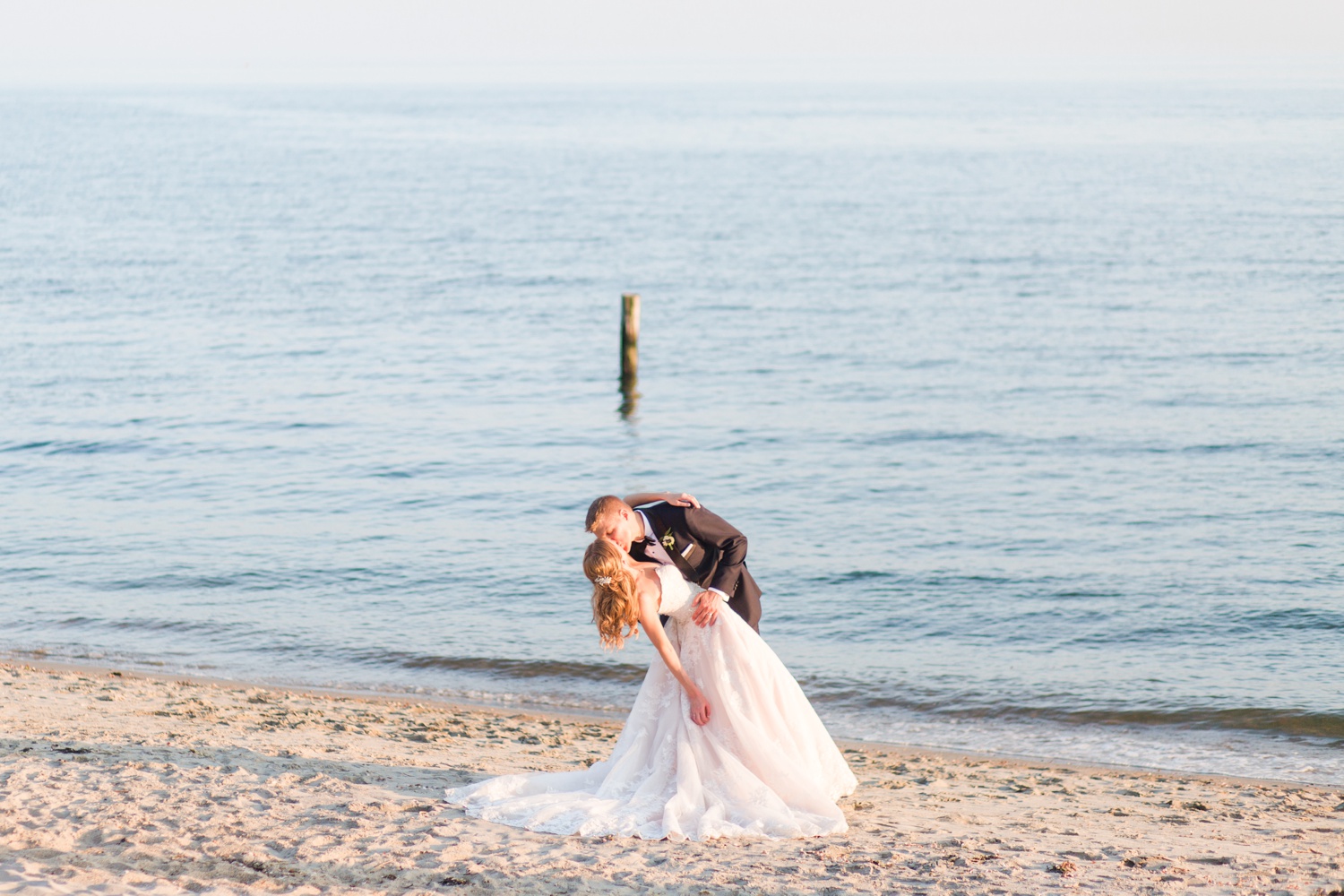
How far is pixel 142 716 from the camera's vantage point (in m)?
9.60

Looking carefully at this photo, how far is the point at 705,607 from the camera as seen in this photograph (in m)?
6.67

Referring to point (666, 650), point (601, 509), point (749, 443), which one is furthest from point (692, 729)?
point (749, 443)

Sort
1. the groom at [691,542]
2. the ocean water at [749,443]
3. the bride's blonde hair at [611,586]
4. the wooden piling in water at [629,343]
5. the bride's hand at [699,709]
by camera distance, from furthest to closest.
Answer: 1. the wooden piling in water at [629,343]
2. the ocean water at [749,443]
3. the bride's hand at [699,709]
4. the groom at [691,542]
5. the bride's blonde hair at [611,586]

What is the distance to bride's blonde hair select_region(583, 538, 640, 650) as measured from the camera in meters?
6.22

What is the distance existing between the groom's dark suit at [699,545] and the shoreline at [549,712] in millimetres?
4032

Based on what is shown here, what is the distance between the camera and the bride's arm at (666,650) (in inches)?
251

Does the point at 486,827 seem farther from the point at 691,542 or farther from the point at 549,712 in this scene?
the point at 549,712

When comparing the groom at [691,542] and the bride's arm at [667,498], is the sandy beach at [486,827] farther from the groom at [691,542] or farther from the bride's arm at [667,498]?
the bride's arm at [667,498]

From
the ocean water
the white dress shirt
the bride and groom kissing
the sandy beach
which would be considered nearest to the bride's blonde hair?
the bride and groom kissing

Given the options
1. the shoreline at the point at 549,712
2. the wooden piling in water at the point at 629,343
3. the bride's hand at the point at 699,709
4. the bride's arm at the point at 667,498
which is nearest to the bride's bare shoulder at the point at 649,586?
the bride's arm at the point at 667,498

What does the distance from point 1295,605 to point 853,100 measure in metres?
142

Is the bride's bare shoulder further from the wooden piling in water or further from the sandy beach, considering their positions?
the wooden piling in water

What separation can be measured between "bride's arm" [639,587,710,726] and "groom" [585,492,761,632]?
24 cm

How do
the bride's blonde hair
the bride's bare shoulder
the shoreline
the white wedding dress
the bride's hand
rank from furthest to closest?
the shoreline
the bride's hand
the white wedding dress
the bride's bare shoulder
the bride's blonde hair
